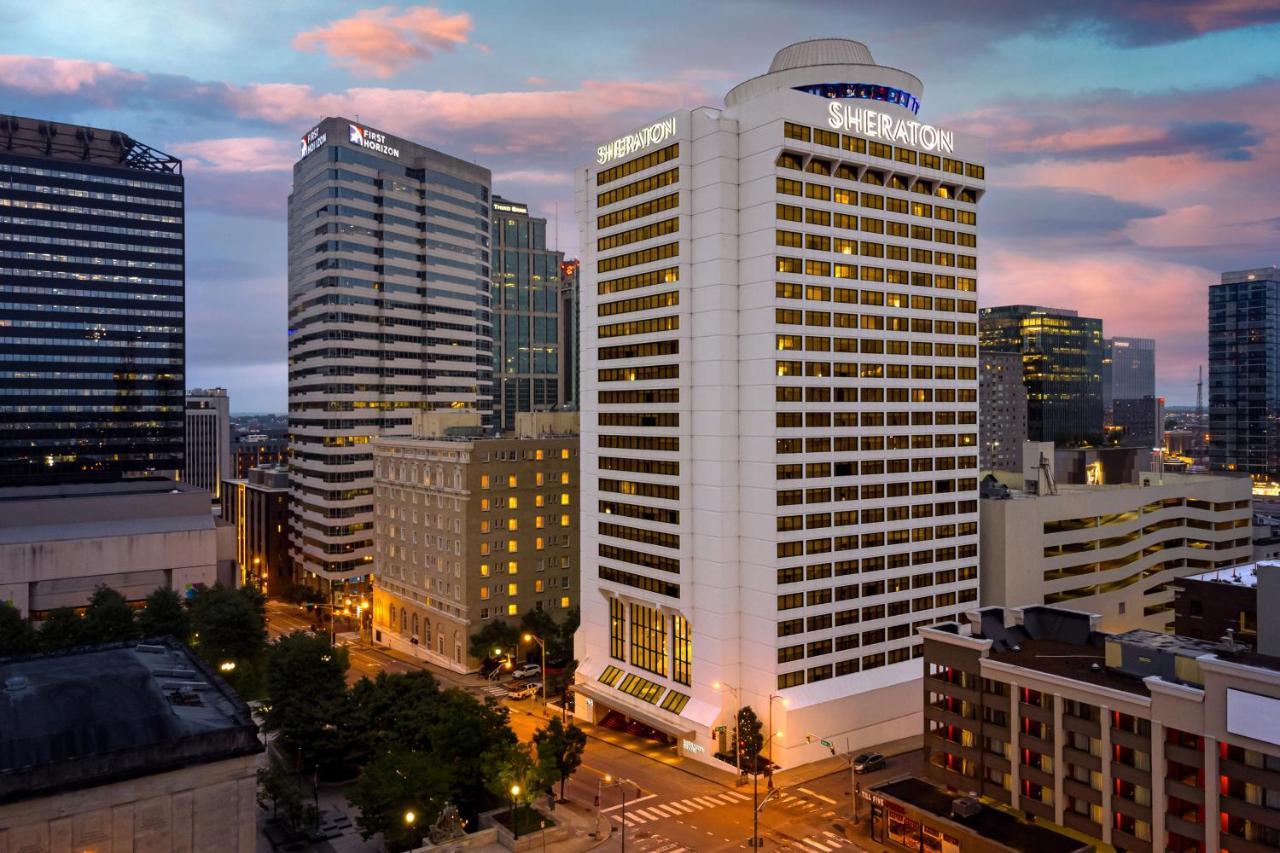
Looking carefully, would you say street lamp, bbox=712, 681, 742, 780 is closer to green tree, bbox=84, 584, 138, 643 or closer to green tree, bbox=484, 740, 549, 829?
green tree, bbox=484, 740, 549, 829

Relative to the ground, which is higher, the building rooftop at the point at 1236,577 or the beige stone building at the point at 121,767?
the building rooftop at the point at 1236,577

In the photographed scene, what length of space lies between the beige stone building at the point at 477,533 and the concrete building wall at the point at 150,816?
65.4m

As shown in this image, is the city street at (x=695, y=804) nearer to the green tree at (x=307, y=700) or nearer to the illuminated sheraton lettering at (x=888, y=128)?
the green tree at (x=307, y=700)

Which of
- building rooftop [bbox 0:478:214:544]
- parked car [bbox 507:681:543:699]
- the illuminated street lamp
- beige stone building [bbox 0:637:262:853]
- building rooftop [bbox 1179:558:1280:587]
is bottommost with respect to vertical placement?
parked car [bbox 507:681:543:699]

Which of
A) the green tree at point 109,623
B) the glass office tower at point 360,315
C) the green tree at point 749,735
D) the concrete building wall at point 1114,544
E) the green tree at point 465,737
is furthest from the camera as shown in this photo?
the glass office tower at point 360,315

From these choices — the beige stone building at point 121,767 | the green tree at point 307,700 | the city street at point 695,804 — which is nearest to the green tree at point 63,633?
the green tree at point 307,700

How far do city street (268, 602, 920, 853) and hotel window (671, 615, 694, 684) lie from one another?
8.39 meters

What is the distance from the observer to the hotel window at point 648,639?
9612cm

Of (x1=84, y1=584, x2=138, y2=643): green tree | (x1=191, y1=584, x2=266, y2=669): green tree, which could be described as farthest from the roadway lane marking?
(x1=84, y1=584, x2=138, y2=643): green tree

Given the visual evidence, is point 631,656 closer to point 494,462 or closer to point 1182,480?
point 494,462

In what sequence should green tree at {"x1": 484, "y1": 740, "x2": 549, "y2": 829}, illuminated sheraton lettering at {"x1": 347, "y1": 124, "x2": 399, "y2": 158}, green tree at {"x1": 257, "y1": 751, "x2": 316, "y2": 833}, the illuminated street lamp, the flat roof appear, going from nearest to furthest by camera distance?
1. the flat roof
2. green tree at {"x1": 257, "y1": 751, "x2": 316, "y2": 833}
3. the illuminated street lamp
4. green tree at {"x1": 484, "y1": 740, "x2": 549, "y2": 829}
5. illuminated sheraton lettering at {"x1": 347, "y1": 124, "x2": 399, "y2": 158}

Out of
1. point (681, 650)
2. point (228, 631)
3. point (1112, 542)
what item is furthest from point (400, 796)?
point (1112, 542)

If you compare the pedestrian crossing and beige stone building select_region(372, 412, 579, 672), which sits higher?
beige stone building select_region(372, 412, 579, 672)

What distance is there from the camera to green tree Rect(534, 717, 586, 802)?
7244cm
